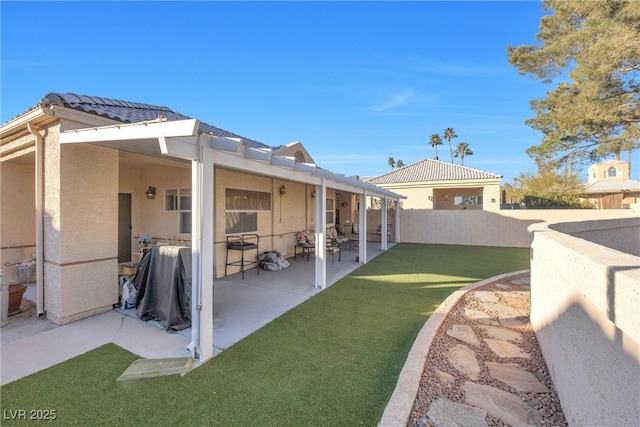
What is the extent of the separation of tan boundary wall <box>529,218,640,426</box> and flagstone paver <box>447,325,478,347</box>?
0.88m

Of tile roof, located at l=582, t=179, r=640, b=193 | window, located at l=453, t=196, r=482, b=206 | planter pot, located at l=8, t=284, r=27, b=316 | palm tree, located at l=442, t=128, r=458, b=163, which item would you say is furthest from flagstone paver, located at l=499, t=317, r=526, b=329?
palm tree, located at l=442, t=128, r=458, b=163

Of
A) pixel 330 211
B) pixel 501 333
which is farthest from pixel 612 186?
pixel 501 333

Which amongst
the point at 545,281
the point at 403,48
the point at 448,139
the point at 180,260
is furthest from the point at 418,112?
the point at 448,139

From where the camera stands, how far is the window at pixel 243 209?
830cm

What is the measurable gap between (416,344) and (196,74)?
1194 centimetres

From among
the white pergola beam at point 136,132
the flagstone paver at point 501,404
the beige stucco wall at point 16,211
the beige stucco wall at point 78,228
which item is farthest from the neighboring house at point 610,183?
the beige stucco wall at point 16,211

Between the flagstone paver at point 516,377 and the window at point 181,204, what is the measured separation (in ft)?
23.8

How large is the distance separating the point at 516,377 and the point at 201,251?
399cm

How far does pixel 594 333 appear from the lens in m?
2.12

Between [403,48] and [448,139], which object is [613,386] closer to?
[403,48]

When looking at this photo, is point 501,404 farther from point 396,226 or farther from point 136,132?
point 396,226

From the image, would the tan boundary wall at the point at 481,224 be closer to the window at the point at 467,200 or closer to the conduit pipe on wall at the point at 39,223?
the window at the point at 467,200

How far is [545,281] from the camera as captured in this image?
3941mm

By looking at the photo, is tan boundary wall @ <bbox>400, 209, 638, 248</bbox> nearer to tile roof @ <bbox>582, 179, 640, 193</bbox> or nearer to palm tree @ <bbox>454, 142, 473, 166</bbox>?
tile roof @ <bbox>582, 179, 640, 193</bbox>
